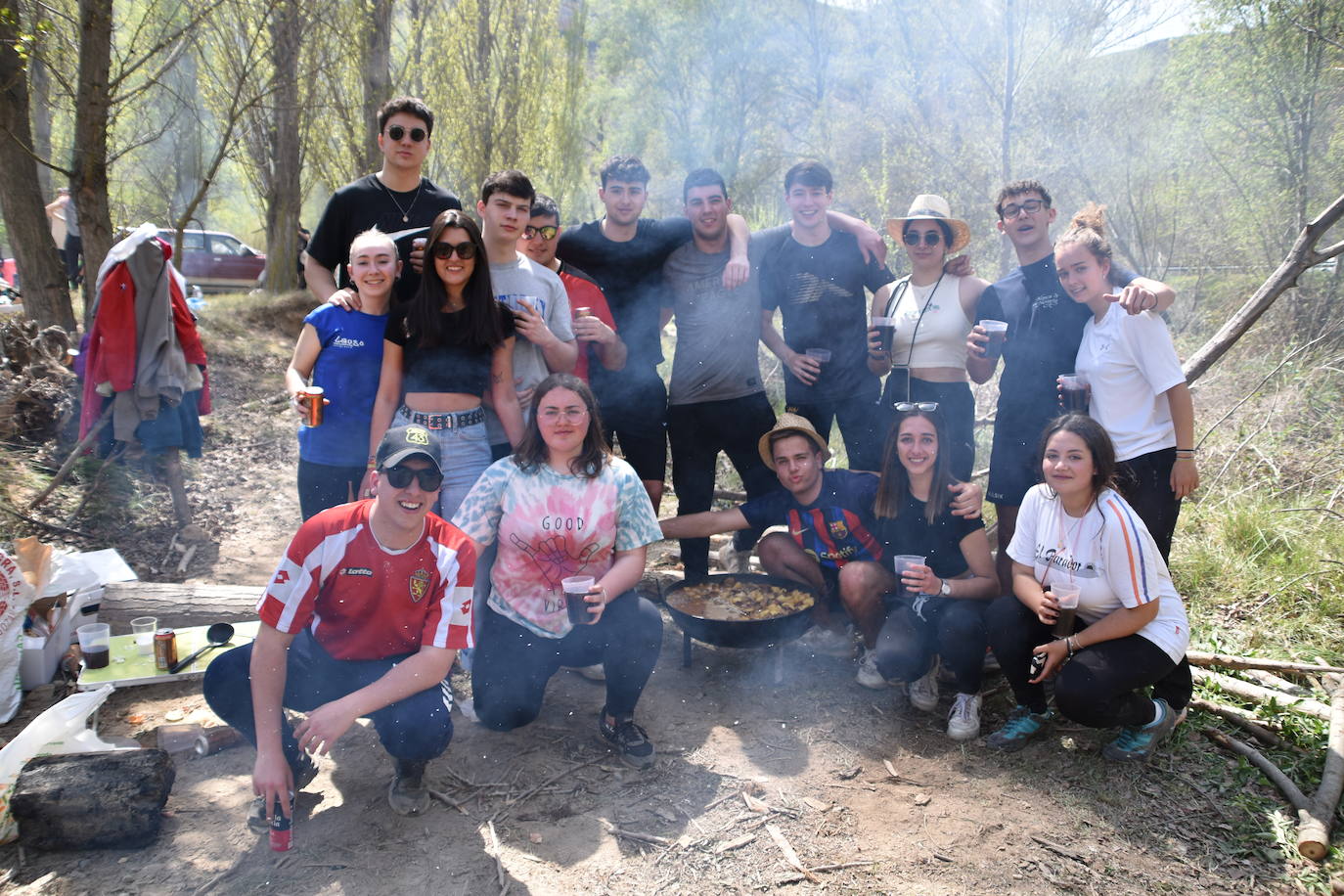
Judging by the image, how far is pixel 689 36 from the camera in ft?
46.9

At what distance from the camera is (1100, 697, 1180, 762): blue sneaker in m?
3.04

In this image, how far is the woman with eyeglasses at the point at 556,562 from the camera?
311 centimetres

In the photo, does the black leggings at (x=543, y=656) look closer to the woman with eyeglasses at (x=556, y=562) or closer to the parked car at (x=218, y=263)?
the woman with eyeglasses at (x=556, y=562)

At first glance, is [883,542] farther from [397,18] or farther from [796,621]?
[397,18]

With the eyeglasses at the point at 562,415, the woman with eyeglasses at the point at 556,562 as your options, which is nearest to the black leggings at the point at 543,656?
the woman with eyeglasses at the point at 556,562

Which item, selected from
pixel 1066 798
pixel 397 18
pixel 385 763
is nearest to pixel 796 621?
pixel 1066 798

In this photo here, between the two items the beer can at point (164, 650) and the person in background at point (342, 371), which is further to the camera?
the beer can at point (164, 650)

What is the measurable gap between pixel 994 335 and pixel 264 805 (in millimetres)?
3327

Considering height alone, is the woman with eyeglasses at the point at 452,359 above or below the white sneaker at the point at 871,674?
above

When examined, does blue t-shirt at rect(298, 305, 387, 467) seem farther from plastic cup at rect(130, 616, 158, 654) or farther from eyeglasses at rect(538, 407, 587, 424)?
plastic cup at rect(130, 616, 158, 654)

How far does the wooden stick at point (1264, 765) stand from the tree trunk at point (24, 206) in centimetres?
810

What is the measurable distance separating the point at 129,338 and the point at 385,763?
3375 mm

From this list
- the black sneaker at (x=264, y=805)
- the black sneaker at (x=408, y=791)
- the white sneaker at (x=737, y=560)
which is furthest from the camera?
the white sneaker at (x=737, y=560)

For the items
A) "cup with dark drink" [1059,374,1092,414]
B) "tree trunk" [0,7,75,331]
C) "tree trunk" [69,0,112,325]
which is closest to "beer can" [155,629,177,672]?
"tree trunk" [69,0,112,325]
